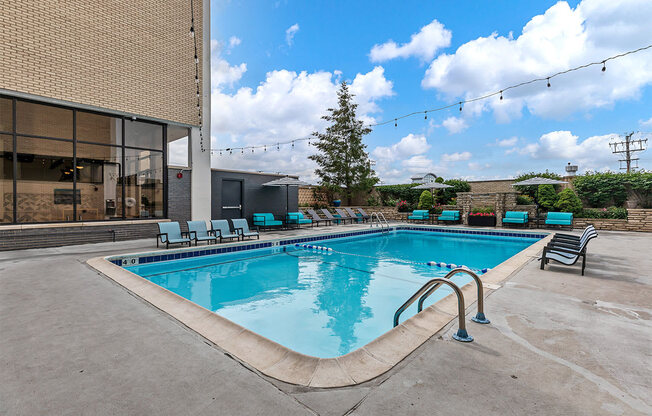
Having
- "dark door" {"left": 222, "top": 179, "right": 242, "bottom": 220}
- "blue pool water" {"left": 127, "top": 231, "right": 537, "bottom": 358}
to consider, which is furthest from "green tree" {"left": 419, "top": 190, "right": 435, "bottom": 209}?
"dark door" {"left": 222, "top": 179, "right": 242, "bottom": 220}

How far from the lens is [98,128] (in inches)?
331

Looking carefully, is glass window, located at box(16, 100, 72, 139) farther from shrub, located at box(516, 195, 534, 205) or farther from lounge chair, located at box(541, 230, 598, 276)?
shrub, located at box(516, 195, 534, 205)

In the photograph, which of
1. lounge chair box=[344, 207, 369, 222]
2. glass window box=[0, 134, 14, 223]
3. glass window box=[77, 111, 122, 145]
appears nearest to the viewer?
glass window box=[0, 134, 14, 223]

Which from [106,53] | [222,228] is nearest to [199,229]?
[222,228]

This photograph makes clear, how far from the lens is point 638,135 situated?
90.7 ft

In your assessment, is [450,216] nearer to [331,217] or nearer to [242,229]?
[331,217]

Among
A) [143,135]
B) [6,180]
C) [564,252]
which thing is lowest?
[564,252]

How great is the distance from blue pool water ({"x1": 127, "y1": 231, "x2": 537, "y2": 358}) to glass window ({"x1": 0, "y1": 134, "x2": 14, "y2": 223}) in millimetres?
3835

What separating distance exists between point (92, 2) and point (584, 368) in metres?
11.5

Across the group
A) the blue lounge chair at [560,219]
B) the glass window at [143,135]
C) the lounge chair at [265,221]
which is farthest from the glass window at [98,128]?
the blue lounge chair at [560,219]

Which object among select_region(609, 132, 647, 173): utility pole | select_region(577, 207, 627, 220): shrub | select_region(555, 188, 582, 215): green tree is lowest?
select_region(577, 207, 627, 220): shrub

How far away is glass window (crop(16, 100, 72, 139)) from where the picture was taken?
716 centimetres

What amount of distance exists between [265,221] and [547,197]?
39.6 feet

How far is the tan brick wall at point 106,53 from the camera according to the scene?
6750 mm
